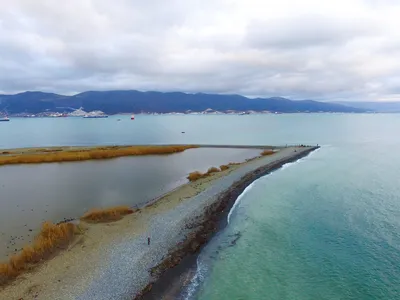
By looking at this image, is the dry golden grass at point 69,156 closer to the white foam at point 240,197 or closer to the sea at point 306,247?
the white foam at point 240,197

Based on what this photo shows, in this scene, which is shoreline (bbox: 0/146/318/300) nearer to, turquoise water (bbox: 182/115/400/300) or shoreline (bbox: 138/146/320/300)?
shoreline (bbox: 138/146/320/300)

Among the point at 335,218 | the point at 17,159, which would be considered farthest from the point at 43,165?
the point at 335,218

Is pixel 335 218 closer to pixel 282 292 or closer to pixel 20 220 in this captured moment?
pixel 282 292

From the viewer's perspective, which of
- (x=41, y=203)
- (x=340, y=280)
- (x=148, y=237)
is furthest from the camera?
(x=41, y=203)

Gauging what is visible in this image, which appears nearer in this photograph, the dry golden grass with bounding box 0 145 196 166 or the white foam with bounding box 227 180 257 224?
the white foam with bounding box 227 180 257 224

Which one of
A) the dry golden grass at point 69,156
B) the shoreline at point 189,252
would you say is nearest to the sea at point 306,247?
the shoreline at point 189,252

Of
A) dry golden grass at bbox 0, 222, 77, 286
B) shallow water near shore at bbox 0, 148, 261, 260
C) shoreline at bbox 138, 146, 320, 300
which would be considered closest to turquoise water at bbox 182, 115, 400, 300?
shoreline at bbox 138, 146, 320, 300
